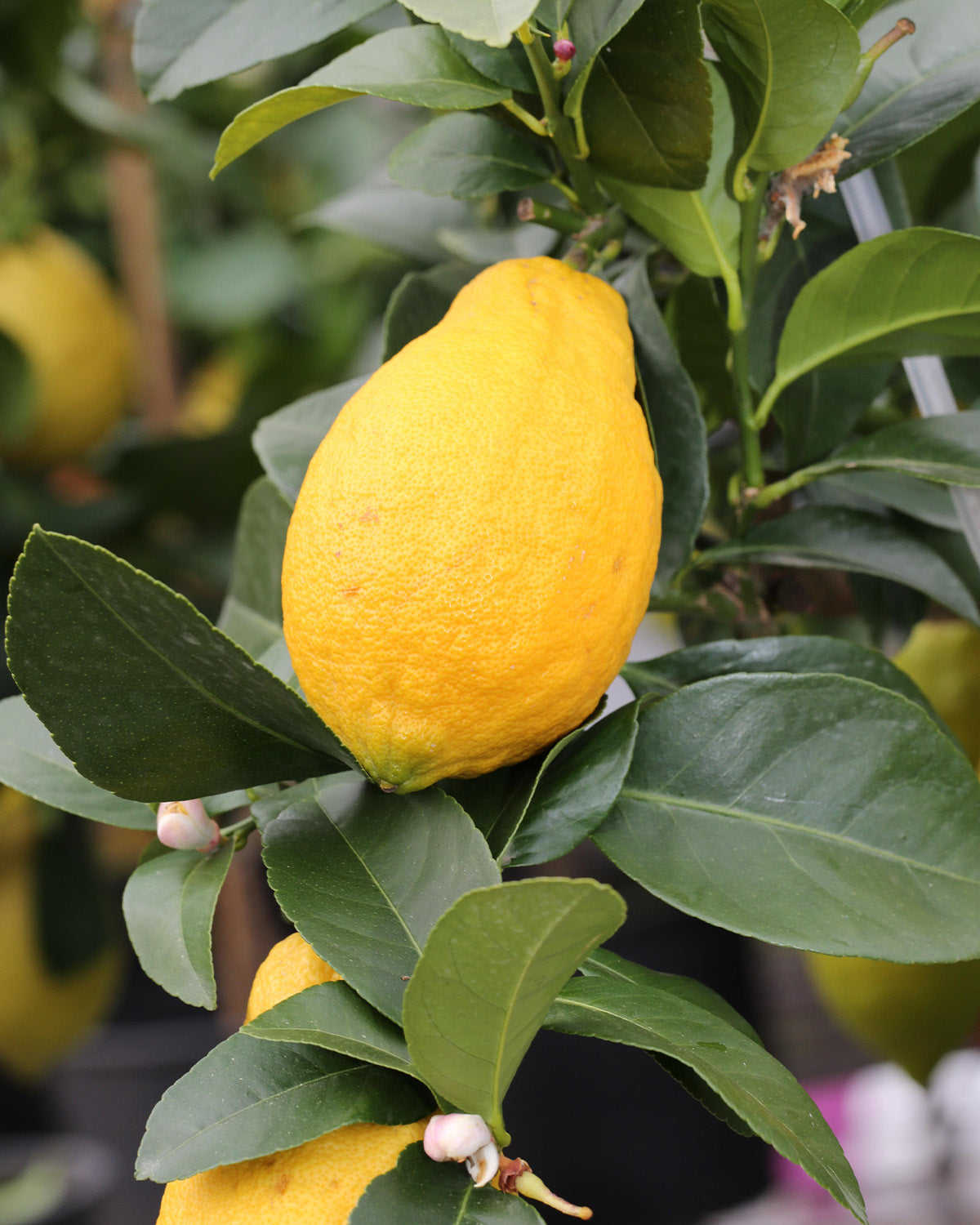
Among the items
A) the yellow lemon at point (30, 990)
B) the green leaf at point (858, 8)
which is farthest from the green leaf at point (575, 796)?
the yellow lemon at point (30, 990)

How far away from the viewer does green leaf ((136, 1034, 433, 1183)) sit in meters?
0.27

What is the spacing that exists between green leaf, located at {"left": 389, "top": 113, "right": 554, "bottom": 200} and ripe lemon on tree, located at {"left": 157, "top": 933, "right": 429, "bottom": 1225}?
26cm

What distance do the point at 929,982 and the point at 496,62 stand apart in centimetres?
51

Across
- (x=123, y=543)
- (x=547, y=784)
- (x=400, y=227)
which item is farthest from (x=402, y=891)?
(x=123, y=543)

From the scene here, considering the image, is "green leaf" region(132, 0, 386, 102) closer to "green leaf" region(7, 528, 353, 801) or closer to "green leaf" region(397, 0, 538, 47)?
"green leaf" region(397, 0, 538, 47)

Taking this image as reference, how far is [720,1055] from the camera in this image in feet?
0.94

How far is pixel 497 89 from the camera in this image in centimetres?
36

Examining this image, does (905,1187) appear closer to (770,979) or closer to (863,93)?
(770,979)

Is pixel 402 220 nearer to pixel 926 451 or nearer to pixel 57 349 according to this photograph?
pixel 926 451

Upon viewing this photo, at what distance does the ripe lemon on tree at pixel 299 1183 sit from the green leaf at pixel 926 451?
253 millimetres

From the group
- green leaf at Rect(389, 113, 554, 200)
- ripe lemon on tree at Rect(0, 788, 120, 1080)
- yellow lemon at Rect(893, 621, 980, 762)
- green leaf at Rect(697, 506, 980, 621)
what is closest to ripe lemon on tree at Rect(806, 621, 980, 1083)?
yellow lemon at Rect(893, 621, 980, 762)

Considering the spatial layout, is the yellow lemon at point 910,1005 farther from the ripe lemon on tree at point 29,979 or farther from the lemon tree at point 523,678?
the ripe lemon on tree at point 29,979

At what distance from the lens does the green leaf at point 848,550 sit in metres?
0.44

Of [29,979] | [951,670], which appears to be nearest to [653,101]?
[951,670]
